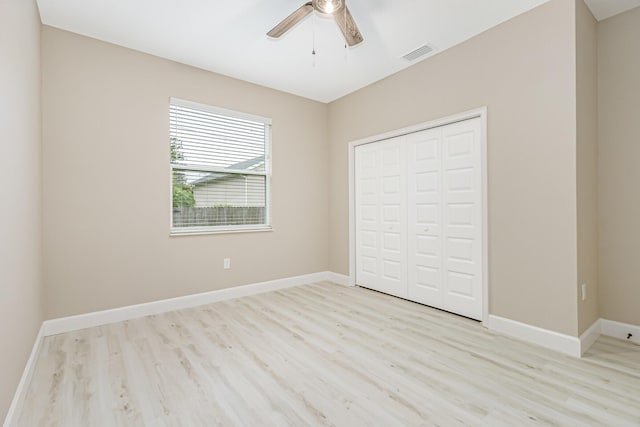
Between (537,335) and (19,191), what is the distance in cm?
392

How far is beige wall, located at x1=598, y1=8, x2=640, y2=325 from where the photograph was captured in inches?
101

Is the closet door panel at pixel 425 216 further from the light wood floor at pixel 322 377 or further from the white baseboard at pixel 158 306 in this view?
the white baseboard at pixel 158 306

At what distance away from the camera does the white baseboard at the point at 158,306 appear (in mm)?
2814

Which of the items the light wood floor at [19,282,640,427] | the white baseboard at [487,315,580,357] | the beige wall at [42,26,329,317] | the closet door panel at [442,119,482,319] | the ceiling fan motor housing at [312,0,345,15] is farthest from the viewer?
the closet door panel at [442,119,482,319]

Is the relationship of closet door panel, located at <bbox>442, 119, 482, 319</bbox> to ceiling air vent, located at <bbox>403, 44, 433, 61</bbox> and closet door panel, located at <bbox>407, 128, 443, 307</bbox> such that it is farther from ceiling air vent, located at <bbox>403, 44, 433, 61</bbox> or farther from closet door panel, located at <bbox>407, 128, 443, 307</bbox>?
ceiling air vent, located at <bbox>403, 44, 433, 61</bbox>

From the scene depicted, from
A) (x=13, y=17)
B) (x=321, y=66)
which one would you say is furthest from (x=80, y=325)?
(x=321, y=66)

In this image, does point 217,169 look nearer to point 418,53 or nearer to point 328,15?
point 328,15

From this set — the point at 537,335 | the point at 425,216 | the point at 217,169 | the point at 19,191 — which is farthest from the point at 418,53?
the point at 19,191

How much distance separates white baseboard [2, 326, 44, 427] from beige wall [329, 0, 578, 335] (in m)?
3.49

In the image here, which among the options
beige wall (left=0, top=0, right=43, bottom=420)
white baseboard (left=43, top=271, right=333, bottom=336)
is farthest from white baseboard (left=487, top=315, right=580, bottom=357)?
beige wall (left=0, top=0, right=43, bottom=420)

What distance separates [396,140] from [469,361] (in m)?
2.55

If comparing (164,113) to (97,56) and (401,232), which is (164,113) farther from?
(401,232)

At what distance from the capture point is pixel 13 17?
68.3 inches

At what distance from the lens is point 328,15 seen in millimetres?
2203
